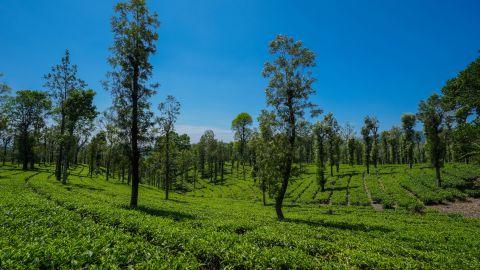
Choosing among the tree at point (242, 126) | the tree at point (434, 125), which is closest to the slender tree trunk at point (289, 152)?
the tree at point (434, 125)

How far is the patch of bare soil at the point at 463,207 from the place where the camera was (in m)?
42.3

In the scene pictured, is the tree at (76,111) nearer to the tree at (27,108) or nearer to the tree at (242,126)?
the tree at (27,108)

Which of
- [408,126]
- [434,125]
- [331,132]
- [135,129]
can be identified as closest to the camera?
[135,129]

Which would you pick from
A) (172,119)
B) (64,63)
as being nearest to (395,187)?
(172,119)

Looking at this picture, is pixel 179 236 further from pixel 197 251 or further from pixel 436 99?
pixel 436 99

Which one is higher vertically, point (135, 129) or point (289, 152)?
point (135, 129)

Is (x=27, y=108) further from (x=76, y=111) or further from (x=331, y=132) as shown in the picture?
(x=331, y=132)

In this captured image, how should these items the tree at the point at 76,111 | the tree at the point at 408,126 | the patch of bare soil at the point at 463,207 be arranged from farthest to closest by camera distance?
the tree at the point at 408,126 < the tree at the point at 76,111 < the patch of bare soil at the point at 463,207

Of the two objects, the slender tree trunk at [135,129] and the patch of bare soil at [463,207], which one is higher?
the slender tree trunk at [135,129]

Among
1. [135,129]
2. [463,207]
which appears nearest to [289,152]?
[135,129]

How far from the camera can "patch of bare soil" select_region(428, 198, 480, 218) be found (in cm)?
4233

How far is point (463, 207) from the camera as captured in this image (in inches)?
1833

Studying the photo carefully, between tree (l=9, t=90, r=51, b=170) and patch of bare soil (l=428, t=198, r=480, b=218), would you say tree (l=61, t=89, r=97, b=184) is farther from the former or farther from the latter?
patch of bare soil (l=428, t=198, r=480, b=218)

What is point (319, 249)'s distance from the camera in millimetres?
12344
